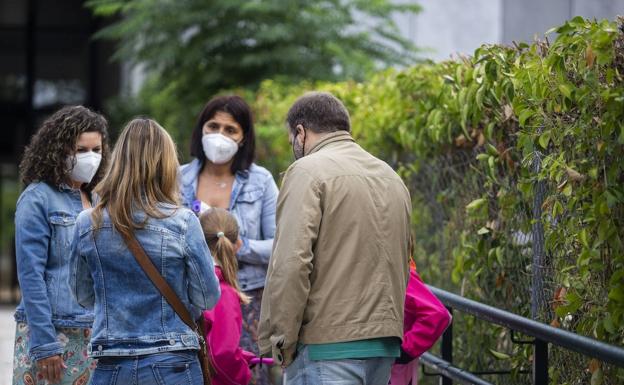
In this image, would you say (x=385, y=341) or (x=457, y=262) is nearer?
(x=385, y=341)

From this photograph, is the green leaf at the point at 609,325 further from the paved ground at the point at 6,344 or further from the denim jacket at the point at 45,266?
the paved ground at the point at 6,344

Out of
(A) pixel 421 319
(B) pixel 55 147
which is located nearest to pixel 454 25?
(B) pixel 55 147

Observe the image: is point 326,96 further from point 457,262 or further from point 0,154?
point 0,154

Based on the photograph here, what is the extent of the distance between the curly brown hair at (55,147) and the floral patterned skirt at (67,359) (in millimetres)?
651

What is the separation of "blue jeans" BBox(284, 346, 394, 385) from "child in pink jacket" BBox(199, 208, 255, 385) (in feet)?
1.76

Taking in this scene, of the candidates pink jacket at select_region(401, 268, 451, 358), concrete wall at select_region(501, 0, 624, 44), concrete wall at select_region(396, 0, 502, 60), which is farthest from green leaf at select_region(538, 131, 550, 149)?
concrete wall at select_region(396, 0, 502, 60)

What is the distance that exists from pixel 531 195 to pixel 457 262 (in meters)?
0.89

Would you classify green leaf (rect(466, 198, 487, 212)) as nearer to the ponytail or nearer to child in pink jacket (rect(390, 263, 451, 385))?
child in pink jacket (rect(390, 263, 451, 385))

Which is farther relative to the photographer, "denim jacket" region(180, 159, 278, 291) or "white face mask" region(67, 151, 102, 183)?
"denim jacket" region(180, 159, 278, 291)

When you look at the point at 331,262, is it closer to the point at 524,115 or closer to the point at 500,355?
the point at 524,115

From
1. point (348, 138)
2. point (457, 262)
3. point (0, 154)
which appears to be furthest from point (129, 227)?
point (0, 154)

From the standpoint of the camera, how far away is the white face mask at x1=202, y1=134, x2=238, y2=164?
6.07m

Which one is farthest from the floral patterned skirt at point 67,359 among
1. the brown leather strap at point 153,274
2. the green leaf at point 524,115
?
the green leaf at point 524,115

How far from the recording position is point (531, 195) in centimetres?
496
